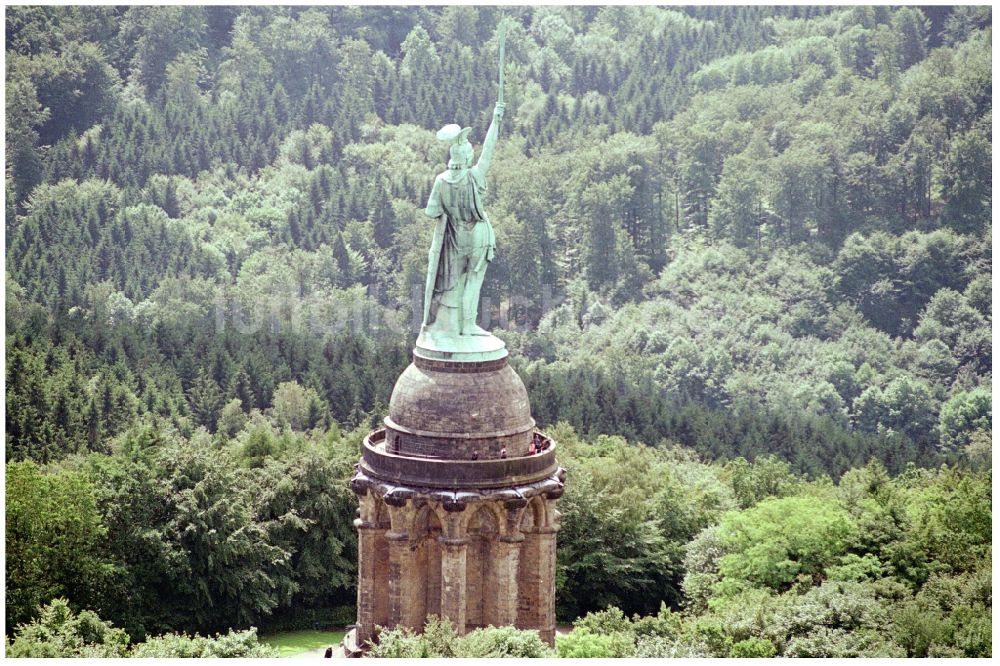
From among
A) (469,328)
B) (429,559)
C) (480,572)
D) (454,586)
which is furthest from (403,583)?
(469,328)

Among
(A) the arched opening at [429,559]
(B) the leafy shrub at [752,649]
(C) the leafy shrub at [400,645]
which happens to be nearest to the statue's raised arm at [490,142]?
(A) the arched opening at [429,559]

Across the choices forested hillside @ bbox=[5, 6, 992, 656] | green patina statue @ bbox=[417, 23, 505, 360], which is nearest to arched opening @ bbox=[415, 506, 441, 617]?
green patina statue @ bbox=[417, 23, 505, 360]

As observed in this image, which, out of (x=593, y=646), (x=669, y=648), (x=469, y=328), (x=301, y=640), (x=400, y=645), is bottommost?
(x=301, y=640)

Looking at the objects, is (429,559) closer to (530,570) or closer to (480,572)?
(480,572)

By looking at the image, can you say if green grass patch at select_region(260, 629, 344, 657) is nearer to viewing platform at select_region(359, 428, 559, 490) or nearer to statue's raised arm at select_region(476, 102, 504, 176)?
viewing platform at select_region(359, 428, 559, 490)

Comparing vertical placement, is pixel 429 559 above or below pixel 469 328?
below

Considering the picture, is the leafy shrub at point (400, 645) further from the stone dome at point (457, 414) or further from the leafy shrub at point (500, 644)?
the stone dome at point (457, 414)
